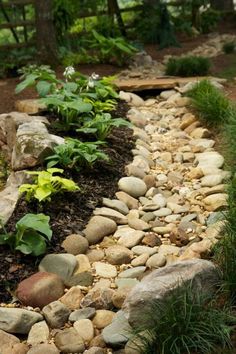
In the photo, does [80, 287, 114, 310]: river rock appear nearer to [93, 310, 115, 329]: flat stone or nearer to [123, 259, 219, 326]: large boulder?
[93, 310, 115, 329]: flat stone

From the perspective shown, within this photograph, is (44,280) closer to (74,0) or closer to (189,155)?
(189,155)

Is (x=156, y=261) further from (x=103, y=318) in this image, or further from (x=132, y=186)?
(x=132, y=186)

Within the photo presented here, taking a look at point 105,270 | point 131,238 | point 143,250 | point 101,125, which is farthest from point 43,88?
point 105,270

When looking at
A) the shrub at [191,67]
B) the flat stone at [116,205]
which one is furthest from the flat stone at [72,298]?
the shrub at [191,67]

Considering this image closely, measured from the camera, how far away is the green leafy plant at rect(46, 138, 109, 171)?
4445 millimetres

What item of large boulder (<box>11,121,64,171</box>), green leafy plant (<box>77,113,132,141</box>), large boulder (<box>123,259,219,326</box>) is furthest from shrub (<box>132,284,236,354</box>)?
green leafy plant (<box>77,113,132,141</box>)

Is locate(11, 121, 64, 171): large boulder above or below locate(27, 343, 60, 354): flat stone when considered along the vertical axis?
above

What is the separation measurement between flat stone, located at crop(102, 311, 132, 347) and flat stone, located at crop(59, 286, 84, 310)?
12.0 inches

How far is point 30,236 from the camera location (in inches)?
140

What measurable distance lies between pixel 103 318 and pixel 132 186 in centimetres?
159

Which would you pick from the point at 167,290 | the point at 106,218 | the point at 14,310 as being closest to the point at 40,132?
the point at 106,218

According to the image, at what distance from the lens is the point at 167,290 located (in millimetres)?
2795

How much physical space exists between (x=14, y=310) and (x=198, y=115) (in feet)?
11.3

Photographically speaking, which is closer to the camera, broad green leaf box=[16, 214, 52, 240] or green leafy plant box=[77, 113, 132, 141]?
broad green leaf box=[16, 214, 52, 240]
